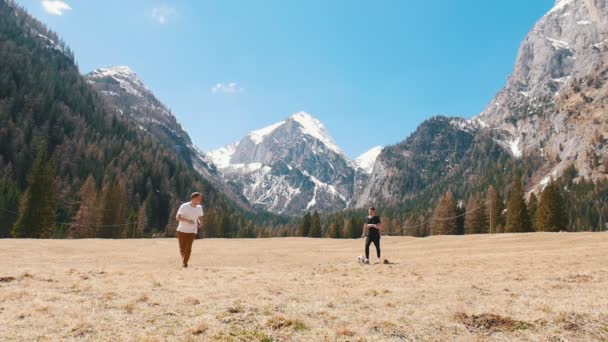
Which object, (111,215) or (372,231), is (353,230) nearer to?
(111,215)

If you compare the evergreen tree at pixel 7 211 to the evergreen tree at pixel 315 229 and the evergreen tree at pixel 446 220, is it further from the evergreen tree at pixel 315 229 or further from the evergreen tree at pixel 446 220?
the evergreen tree at pixel 446 220

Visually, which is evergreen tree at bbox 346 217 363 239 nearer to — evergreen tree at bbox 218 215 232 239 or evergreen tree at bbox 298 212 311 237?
evergreen tree at bbox 298 212 311 237

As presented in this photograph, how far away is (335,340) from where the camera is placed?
6.51m

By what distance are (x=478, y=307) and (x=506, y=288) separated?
354 centimetres

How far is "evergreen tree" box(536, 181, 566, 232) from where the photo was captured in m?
78.6

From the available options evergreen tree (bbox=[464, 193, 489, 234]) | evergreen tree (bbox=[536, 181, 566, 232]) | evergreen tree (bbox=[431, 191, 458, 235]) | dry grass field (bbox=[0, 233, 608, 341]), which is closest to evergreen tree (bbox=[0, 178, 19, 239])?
dry grass field (bbox=[0, 233, 608, 341])

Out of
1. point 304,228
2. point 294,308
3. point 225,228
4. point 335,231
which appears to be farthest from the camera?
point 225,228

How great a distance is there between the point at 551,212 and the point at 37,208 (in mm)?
94995

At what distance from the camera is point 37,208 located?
69500mm

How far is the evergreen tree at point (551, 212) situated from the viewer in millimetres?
78562

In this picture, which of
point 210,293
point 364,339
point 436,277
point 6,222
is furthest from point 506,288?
point 6,222

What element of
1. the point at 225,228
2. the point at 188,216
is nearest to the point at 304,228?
the point at 225,228

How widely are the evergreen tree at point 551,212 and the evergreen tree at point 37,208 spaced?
93.0 metres

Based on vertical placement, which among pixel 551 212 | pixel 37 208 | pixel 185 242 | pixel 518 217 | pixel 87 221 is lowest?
pixel 87 221
